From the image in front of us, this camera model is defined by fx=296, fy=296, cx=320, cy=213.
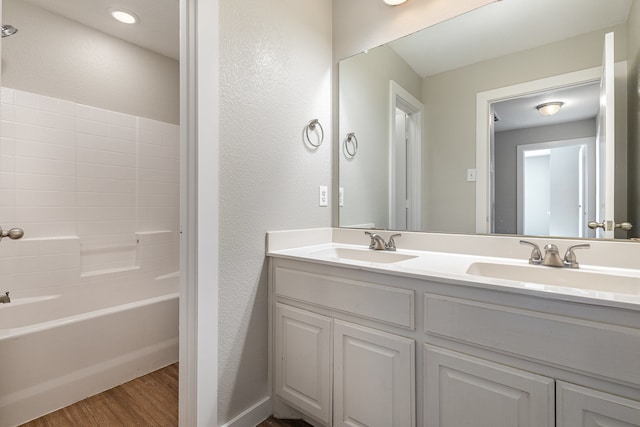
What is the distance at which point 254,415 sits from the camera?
A: 4.66 feet

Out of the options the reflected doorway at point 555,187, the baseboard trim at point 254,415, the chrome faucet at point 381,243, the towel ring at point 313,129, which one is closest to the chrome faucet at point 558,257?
the reflected doorway at point 555,187

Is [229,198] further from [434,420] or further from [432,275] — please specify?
[434,420]

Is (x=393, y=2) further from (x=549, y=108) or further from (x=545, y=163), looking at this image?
(x=545, y=163)

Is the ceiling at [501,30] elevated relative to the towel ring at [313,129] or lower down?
elevated

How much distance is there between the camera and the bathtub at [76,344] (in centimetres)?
146

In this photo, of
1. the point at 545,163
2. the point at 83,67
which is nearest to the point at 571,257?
the point at 545,163

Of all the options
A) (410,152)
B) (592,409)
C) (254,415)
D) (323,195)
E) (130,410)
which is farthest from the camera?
(323,195)

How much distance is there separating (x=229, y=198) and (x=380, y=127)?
1010 millimetres

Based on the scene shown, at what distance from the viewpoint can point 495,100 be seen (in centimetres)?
140

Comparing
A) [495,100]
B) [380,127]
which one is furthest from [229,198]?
[495,100]

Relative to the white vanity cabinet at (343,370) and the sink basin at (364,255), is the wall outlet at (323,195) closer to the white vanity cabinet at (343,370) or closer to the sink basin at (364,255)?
the sink basin at (364,255)

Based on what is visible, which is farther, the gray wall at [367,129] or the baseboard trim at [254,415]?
the gray wall at [367,129]

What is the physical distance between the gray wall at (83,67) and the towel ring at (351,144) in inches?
66.4

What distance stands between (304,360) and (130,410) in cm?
102
